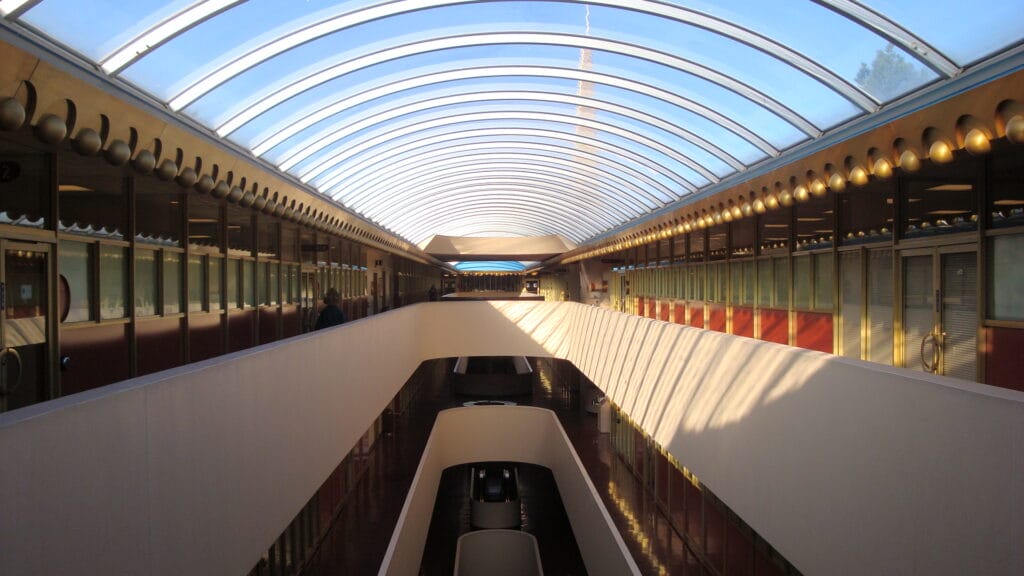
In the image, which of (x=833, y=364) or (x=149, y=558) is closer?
(x=149, y=558)

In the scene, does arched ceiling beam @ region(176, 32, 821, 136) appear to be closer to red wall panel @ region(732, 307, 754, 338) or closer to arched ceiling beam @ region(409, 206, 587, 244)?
red wall panel @ region(732, 307, 754, 338)

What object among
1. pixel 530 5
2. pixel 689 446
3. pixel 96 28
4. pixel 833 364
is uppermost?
pixel 530 5

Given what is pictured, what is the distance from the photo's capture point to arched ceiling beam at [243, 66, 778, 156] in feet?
44.6

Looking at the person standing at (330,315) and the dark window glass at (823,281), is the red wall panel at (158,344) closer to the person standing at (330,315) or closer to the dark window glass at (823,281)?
the person standing at (330,315)

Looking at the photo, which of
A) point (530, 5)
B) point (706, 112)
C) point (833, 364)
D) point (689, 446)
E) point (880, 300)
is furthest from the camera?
point (706, 112)

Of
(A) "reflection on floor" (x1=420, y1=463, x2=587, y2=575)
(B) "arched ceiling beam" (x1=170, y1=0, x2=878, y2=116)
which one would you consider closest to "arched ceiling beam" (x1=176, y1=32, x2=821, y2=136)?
(B) "arched ceiling beam" (x1=170, y1=0, x2=878, y2=116)

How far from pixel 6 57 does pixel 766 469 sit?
282 inches

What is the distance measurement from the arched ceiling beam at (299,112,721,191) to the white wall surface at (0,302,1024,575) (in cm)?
827

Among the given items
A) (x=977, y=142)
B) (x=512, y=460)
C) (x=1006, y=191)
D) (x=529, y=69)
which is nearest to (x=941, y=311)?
(x=1006, y=191)

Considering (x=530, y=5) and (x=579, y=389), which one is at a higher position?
(x=530, y=5)

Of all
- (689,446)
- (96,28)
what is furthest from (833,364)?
(96,28)

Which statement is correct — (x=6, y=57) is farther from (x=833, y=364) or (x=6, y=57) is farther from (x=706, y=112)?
(x=706, y=112)

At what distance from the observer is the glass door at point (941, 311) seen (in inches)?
263

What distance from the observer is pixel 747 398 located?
24.4ft
